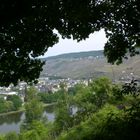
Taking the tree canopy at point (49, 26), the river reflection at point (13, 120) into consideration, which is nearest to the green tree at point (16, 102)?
the river reflection at point (13, 120)

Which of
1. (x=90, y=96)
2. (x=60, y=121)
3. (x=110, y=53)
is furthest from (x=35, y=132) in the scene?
(x=110, y=53)

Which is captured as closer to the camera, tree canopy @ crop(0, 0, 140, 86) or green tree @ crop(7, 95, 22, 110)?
tree canopy @ crop(0, 0, 140, 86)

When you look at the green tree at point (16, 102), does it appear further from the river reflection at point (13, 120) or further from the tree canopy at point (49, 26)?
the tree canopy at point (49, 26)

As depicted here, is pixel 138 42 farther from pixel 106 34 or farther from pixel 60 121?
pixel 60 121

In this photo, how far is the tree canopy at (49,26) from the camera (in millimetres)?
8430

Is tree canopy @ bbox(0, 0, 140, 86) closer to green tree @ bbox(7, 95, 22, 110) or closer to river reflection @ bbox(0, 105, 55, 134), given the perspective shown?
river reflection @ bbox(0, 105, 55, 134)

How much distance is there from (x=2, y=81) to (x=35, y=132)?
40484mm

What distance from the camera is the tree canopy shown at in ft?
27.7

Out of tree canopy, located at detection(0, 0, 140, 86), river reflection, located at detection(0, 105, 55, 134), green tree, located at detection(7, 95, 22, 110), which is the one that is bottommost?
river reflection, located at detection(0, 105, 55, 134)

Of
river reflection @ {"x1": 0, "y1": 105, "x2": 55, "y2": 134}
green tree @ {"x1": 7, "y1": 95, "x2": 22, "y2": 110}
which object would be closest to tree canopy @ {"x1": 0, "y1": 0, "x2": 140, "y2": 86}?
river reflection @ {"x1": 0, "y1": 105, "x2": 55, "y2": 134}

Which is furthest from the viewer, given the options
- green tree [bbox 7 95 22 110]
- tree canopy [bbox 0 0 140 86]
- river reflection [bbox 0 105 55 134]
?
green tree [bbox 7 95 22 110]

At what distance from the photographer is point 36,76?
925 cm

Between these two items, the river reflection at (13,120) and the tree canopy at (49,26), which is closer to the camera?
the tree canopy at (49,26)

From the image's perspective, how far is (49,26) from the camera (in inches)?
355
